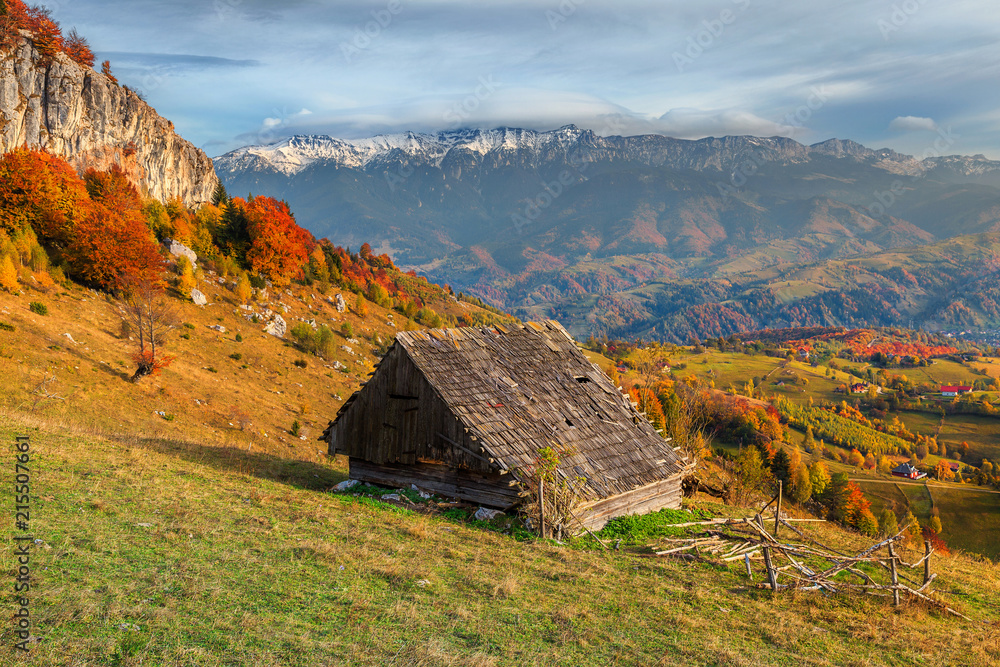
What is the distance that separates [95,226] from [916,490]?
494ft

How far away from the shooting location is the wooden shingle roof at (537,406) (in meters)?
20.7

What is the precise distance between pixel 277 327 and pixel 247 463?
37.5 metres

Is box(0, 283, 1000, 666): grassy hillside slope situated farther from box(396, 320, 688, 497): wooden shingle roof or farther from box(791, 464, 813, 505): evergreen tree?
box(791, 464, 813, 505): evergreen tree

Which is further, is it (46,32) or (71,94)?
(71,94)

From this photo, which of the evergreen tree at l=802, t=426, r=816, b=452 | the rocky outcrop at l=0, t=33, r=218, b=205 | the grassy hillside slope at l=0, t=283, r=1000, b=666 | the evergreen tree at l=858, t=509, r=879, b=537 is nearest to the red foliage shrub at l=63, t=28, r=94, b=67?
the rocky outcrop at l=0, t=33, r=218, b=205

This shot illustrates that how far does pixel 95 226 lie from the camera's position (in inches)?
1823

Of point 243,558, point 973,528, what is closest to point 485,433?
point 243,558

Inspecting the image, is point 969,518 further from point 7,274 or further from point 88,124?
point 88,124

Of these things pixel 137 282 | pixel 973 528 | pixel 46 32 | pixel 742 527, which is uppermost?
pixel 46 32

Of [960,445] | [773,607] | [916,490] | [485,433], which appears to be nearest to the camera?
[773,607]

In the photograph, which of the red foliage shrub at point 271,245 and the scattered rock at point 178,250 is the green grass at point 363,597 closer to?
the scattered rock at point 178,250

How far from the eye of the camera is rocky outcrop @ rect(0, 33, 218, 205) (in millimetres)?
75250

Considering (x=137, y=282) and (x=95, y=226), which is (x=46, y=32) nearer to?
(x=95, y=226)

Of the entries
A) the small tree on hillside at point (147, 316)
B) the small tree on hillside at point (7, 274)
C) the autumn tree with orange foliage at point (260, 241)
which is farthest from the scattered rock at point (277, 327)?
the small tree on hillside at point (7, 274)
